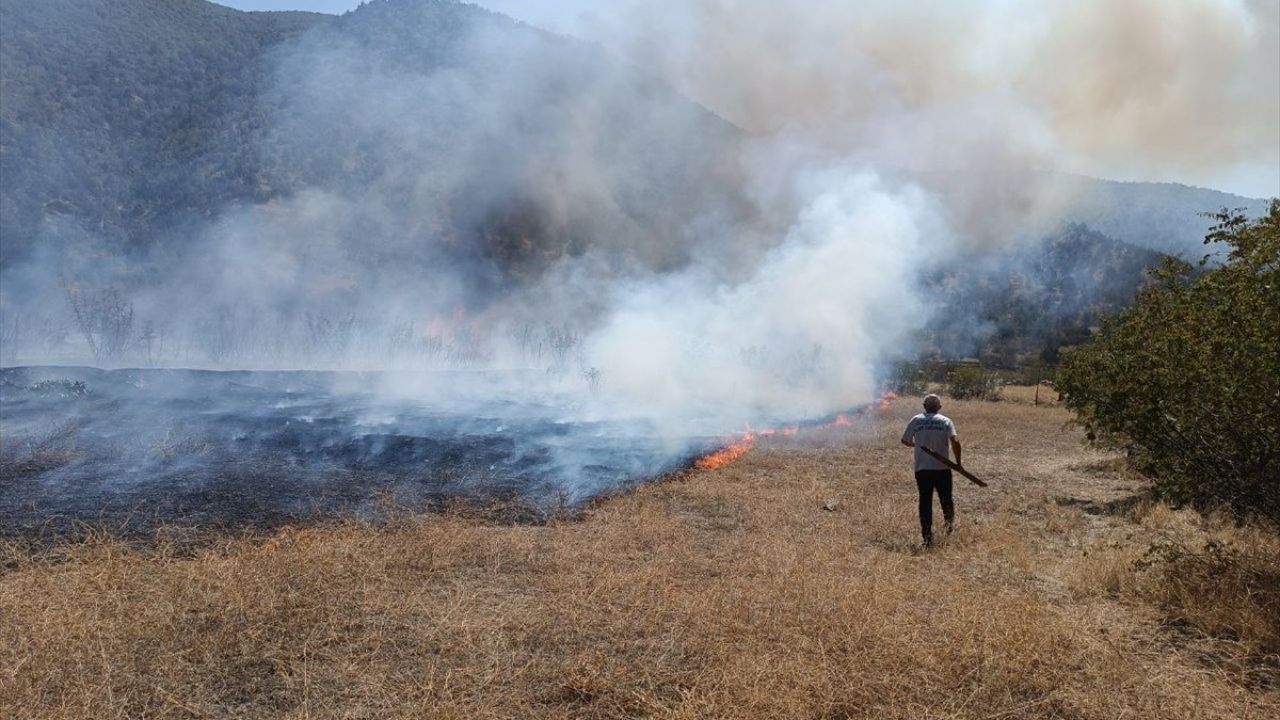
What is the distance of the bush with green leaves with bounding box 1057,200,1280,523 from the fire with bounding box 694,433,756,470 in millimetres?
8045

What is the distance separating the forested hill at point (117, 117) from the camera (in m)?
59.3

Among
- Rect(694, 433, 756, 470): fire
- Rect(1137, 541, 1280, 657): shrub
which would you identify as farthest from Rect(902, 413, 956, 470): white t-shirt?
Rect(694, 433, 756, 470): fire

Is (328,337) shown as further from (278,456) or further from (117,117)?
(278,456)

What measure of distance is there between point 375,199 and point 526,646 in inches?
3132

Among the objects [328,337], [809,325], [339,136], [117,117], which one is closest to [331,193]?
[339,136]

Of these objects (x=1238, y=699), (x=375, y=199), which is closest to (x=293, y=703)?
(x=1238, y=699)

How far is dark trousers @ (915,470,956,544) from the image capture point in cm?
847

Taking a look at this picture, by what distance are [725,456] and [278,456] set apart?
9509 mm

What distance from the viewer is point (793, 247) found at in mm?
39438

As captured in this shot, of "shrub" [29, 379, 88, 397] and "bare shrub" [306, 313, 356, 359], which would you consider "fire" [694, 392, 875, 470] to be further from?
"bare shrub" [306, 313, 356, 359]

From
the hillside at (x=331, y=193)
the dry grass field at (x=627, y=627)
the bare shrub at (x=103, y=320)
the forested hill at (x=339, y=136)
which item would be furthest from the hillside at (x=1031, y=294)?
the dry grass field at (x=627, y=627)

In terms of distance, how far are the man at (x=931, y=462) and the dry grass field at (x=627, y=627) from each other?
43 cm

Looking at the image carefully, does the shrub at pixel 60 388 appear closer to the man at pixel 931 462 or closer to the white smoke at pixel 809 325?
the white smoke at pixel 809 325

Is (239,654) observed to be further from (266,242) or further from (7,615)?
(266,242)
